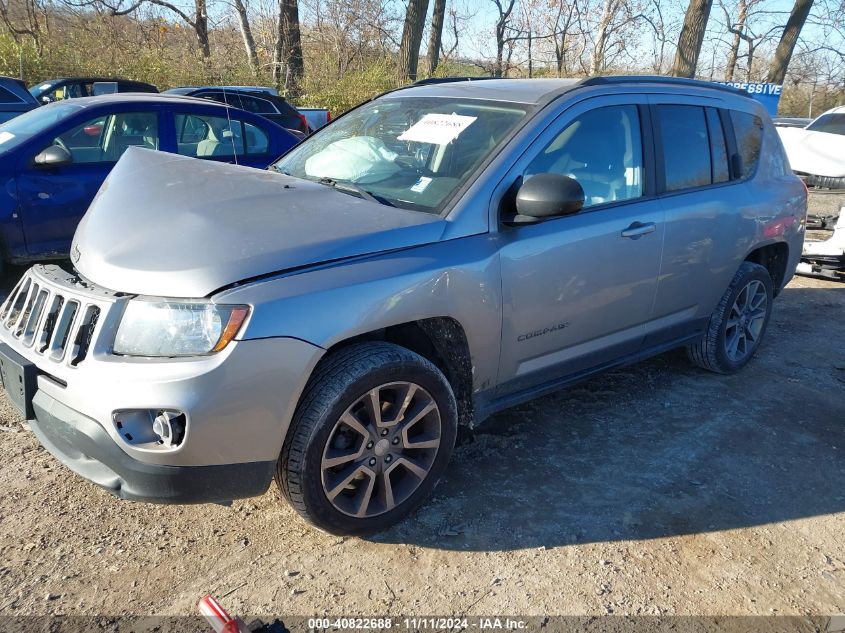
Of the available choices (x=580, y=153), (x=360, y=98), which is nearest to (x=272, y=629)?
(x=580, y=153)

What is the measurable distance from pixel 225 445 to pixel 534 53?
31.1 metres

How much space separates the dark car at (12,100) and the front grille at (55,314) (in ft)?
31.5

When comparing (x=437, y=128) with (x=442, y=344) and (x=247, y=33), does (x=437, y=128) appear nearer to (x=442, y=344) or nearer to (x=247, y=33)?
(x=442, y=344)

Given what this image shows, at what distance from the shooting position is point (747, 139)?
460 centimetres

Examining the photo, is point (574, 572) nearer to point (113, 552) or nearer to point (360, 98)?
point (113, 552)

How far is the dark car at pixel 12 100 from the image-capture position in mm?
10883

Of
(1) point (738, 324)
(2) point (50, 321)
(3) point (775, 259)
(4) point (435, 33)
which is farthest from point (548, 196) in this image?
(4) point (435, 33)

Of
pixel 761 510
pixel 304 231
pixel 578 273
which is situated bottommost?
pixel 761 510

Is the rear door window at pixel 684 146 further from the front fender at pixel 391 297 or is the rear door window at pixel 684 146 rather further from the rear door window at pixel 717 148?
the front fender at pixel 391 297

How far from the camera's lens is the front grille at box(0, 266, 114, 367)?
252 centimetres

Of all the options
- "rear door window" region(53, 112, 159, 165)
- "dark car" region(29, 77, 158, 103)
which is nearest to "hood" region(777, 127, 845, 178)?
"rear door window" region(53, 112, 159, 165)

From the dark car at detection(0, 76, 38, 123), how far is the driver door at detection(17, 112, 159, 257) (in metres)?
6.05

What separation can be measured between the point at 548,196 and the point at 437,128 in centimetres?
81

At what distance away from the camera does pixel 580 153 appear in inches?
139
